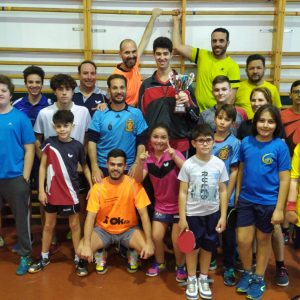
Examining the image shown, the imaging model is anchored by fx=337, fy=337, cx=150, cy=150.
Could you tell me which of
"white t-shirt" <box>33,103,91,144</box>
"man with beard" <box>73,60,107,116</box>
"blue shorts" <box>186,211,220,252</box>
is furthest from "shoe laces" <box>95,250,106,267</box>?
"man with beard" <box>73,60,107,116</box>

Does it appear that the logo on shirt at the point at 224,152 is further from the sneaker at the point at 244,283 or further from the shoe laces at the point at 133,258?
the shoe laces at the point at 133,258

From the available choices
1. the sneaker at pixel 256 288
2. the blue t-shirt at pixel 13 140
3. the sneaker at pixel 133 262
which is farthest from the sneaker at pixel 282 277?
the blue t-shirt at pixel 13 140

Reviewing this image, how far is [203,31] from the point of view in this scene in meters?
3.61

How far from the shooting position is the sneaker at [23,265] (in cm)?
255

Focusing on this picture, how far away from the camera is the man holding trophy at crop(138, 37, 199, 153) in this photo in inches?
104

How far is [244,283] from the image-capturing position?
2361 millimetres

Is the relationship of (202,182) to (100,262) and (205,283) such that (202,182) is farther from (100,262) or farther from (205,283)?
(100,262)

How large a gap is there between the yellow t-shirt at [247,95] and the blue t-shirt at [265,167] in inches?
31.6

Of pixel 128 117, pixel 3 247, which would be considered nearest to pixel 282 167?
pixel 128 117

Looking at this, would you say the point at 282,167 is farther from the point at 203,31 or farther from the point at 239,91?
the point at 203,31

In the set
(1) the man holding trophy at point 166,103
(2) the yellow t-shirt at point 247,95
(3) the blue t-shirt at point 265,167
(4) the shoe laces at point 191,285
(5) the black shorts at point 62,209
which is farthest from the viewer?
(2) the yellow t-shirt at point 247,95

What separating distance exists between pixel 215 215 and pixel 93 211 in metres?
0.90

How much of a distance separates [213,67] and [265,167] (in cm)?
142

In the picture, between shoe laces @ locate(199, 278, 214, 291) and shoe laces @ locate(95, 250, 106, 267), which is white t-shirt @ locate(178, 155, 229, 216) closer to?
shoe laces @ locate(199, 278, 214, 291)
